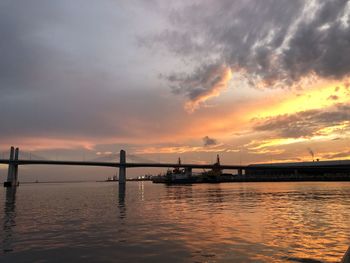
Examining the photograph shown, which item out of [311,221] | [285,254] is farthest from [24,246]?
[311,221]

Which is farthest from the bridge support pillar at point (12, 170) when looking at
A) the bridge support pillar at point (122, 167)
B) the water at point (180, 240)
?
the water at point (180, 240)

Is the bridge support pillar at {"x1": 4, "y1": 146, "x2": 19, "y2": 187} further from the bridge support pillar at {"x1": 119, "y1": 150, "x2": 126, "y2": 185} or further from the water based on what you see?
the water

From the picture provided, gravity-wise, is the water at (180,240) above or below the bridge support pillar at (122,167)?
below

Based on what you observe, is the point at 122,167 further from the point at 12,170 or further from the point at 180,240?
the point at 180,240

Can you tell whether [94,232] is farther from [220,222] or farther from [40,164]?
[40,164]

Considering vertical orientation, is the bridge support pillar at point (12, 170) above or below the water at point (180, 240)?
above

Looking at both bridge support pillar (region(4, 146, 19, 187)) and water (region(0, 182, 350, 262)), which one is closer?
water (region(0, 182, 350, 262))

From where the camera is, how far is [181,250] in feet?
55.1

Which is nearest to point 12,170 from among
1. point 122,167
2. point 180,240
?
point 122,167

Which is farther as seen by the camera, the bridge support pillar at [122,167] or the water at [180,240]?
the bridge support pillar at [122,167]

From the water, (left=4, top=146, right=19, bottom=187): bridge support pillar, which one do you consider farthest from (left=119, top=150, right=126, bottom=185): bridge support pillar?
the water

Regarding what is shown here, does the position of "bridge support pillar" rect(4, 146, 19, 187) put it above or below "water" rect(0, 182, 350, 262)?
above

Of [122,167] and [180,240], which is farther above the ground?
[122,167]

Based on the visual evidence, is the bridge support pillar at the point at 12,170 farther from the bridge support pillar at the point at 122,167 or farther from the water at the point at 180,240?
the water at the point at 180,240
